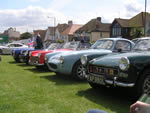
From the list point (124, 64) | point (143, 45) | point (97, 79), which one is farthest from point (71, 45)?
point (124, 64)

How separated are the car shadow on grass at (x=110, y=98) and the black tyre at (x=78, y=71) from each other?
3.16 feet

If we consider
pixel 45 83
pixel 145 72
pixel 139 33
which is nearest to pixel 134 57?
pixel 145 72

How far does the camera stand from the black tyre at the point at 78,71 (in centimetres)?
641

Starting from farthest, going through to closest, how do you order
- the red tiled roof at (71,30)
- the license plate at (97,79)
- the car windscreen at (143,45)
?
the red tiled roof at (71,30), the car windscreen at (143,45), the license plate at (97,79)

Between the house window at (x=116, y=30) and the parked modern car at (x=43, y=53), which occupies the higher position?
the house window at (x=116, y=30)

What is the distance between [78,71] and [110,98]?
1.98 m

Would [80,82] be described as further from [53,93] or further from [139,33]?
[139,33]

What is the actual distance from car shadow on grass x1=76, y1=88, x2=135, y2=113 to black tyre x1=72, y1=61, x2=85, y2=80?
37.9 inches

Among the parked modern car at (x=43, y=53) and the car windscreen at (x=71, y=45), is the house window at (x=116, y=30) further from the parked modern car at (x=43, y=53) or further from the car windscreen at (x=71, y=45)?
the parked modern car at (x=43, y=53)

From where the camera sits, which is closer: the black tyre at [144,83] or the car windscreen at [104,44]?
the black tyre at [144,83]

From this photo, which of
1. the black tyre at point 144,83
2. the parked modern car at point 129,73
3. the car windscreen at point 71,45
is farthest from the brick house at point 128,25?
the black tyre at point 144,83

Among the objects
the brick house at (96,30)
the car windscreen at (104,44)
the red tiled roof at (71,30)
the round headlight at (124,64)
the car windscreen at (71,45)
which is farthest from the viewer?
the red tiled roof at (71,30)

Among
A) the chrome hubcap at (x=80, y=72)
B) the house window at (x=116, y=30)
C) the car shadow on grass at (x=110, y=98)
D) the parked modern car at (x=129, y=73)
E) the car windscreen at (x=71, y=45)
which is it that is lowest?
the car shadow on grass at (x=110, y=98)

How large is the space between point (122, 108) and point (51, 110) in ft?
4.52
